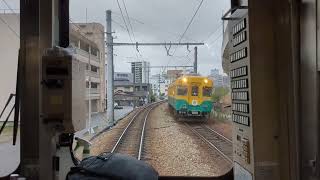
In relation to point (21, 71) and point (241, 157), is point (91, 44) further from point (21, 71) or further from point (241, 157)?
point (241, 157)

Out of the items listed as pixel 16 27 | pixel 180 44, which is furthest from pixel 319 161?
pixel 180 44

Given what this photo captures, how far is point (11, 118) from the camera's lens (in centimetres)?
232

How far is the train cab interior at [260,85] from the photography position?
1782 millimetres

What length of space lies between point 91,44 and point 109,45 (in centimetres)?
17

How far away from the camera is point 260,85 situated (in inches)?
82.2

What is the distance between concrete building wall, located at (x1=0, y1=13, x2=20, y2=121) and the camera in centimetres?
229

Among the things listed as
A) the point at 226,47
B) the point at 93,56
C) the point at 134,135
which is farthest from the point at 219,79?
the point at 134,135

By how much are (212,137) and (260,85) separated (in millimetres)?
1966

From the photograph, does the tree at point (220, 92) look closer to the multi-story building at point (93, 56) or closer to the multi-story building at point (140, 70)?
the multi-story building at point (140, 70)

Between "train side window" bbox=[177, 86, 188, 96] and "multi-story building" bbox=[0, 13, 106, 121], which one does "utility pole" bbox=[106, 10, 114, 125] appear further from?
"train side window" bbox=[177, 86, 188, 96]

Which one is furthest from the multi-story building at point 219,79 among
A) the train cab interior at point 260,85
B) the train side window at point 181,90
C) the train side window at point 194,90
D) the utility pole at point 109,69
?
the train side window at point 181,90

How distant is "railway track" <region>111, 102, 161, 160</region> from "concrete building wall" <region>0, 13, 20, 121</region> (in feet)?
3.76

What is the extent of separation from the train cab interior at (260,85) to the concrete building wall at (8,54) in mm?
64

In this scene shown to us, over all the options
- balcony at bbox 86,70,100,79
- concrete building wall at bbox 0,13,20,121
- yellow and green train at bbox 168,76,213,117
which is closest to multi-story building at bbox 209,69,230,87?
balcony at bbox 86,70,100,79
